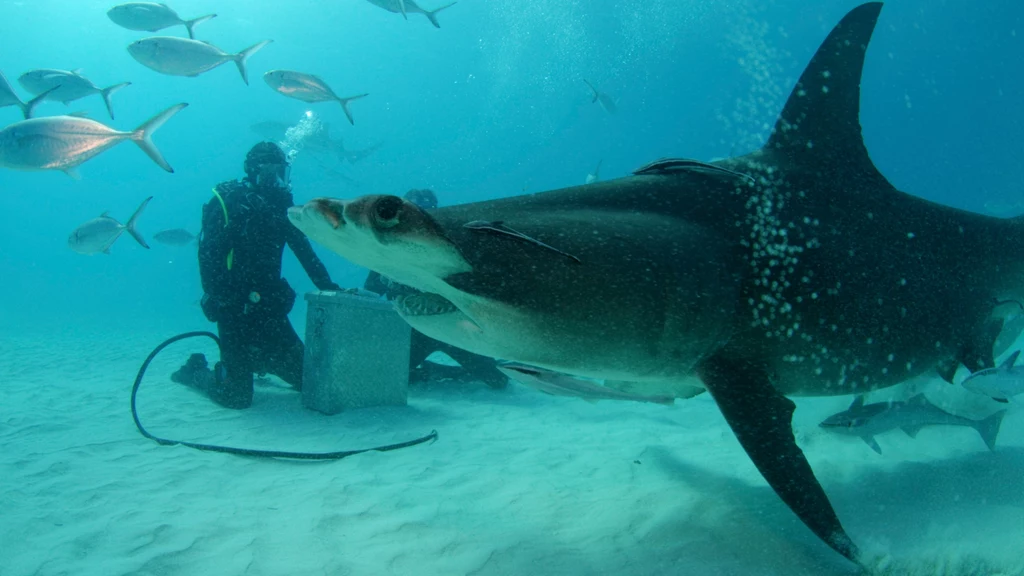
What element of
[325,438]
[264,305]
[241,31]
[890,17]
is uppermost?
[241,31]

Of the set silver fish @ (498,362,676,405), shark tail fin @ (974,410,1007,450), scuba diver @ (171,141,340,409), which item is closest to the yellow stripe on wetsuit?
scuba diver @ (171,141,340,409)

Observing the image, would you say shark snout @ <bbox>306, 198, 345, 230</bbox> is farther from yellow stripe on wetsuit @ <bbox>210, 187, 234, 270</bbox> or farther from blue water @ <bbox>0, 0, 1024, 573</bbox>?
blue water @ <bbox>0, 0, 1024, 573</bbox>

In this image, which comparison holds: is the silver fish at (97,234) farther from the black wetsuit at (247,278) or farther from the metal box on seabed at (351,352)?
the metal box on seabed at (351,352)

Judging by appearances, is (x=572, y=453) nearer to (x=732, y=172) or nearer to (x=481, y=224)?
(x=732, y=172)

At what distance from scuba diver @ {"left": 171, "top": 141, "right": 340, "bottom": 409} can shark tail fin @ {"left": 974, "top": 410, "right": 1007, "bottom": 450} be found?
7.15 m

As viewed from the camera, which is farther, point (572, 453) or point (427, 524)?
point (572, 453)

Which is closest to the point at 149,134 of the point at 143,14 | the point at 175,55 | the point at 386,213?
the point at 175,55

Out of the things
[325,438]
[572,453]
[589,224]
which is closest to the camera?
[589,224]

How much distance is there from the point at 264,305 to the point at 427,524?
521 centimetres

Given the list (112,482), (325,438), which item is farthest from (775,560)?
(112,482)

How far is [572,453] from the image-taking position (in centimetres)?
483

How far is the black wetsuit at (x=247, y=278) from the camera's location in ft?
22.3

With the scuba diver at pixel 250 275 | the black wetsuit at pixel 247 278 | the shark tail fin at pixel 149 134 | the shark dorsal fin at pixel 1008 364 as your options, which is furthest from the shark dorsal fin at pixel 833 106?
the shark tail fin at pixel 149 134

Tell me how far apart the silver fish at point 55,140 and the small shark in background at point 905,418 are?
7.36 m
